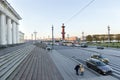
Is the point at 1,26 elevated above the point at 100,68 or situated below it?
above

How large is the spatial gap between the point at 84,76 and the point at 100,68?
2.47 metres

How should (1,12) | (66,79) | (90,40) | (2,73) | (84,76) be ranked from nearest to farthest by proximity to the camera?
(2,73) < (66,79) < (84,76) < (1,12) < (90,40)

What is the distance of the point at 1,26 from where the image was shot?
38812 mm

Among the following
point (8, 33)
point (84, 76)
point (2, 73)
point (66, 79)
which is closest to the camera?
point (2, 73)

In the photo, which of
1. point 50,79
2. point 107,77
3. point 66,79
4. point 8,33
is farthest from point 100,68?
point 8,33

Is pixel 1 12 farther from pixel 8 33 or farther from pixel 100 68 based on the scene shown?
pixel 100 68

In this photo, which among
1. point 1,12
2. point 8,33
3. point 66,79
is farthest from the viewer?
point 8,33

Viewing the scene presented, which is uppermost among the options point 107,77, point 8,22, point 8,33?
point 8,22

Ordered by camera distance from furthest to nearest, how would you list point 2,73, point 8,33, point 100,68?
point 8,33, point 100,68, point 2,73

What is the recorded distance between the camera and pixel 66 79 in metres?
16.0

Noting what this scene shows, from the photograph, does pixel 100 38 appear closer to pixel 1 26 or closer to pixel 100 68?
pixel 1 26

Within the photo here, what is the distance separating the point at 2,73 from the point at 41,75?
4.11m

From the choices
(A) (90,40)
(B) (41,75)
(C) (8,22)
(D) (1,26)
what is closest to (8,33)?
(C) (8,22)

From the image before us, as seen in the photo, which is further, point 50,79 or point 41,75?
point 41,75
